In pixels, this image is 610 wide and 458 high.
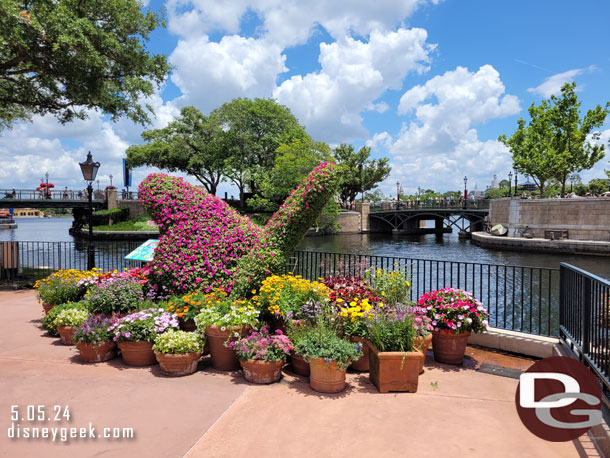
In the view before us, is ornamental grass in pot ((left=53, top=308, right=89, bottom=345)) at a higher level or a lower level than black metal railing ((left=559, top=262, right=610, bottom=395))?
lower

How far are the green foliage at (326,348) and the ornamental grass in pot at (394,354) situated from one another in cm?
24

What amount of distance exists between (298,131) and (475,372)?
39598 mm

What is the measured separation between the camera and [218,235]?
609cm

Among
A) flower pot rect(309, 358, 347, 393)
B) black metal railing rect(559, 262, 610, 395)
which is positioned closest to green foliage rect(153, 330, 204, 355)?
flower pot rect(309, 358, 347, 393)

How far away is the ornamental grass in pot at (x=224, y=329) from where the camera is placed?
4.66 metres

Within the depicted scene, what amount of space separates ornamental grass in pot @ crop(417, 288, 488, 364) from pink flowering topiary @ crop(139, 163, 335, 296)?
219 centimetres

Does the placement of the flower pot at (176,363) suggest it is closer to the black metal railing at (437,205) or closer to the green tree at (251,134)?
the green tree at (251,134)

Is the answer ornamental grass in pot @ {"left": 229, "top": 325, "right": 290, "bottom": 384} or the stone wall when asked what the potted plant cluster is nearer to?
ornamental grass in pot @ {"left": 229, "top": 325, "right": 290, "bottom": 384}

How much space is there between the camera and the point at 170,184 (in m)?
6.38

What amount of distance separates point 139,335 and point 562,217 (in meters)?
35.1

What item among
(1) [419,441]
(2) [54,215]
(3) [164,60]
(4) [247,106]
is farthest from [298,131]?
(2) [54,215]

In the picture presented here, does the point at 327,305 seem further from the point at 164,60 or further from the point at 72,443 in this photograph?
the point at 164,60

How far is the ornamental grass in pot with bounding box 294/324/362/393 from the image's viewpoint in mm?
4043

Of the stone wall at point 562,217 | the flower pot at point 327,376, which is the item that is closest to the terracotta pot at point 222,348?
the flower pot at point 327,376
